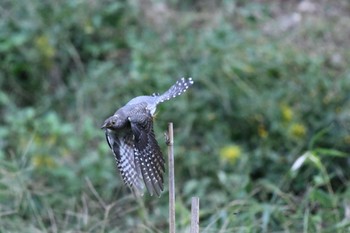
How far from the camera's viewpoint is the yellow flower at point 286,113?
230 inches

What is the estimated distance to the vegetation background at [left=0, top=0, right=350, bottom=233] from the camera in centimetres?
455

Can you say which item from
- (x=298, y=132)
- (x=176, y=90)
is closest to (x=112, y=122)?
(x=176, y=90)

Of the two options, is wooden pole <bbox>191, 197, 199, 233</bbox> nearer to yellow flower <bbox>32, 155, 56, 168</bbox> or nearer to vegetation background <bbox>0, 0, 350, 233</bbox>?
vegetation background <bbox>0, 0, 350, 233</bbox>

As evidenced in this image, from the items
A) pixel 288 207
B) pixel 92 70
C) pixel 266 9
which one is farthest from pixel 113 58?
pixel 288 207

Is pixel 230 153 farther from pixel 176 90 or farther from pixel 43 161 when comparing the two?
pixel 176 90

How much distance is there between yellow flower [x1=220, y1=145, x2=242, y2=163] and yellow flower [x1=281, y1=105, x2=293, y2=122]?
0.40 metres

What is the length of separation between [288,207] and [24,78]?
313cm

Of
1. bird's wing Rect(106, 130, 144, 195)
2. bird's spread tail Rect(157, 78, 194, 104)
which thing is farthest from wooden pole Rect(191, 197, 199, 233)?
bird's spread tail Rect(157, 78, 194, 104)

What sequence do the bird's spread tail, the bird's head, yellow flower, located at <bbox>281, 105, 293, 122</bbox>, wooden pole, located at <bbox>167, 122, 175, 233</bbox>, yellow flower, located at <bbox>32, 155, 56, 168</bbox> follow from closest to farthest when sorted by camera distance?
wooden pole, located at <bbox>167, 122, 175, 233</bbox>, the bird's head, the bird's spread tail, yellow flower, located at <bbox>32, 155, 56, 168</bbox>, yellow flower, located at <bbox>281, 105, 293, 122</bbox>

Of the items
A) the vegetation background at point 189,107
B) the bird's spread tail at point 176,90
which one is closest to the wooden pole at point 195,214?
the bird's spread tail at point 176,90

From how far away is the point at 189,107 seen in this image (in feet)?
19.8

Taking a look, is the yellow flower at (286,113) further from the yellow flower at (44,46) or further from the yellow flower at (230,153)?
the yellow flower at (44,46)

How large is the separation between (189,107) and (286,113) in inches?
26.3

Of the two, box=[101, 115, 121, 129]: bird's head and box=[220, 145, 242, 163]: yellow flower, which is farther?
box=[220, 145, 242, 163]: yellow flower
